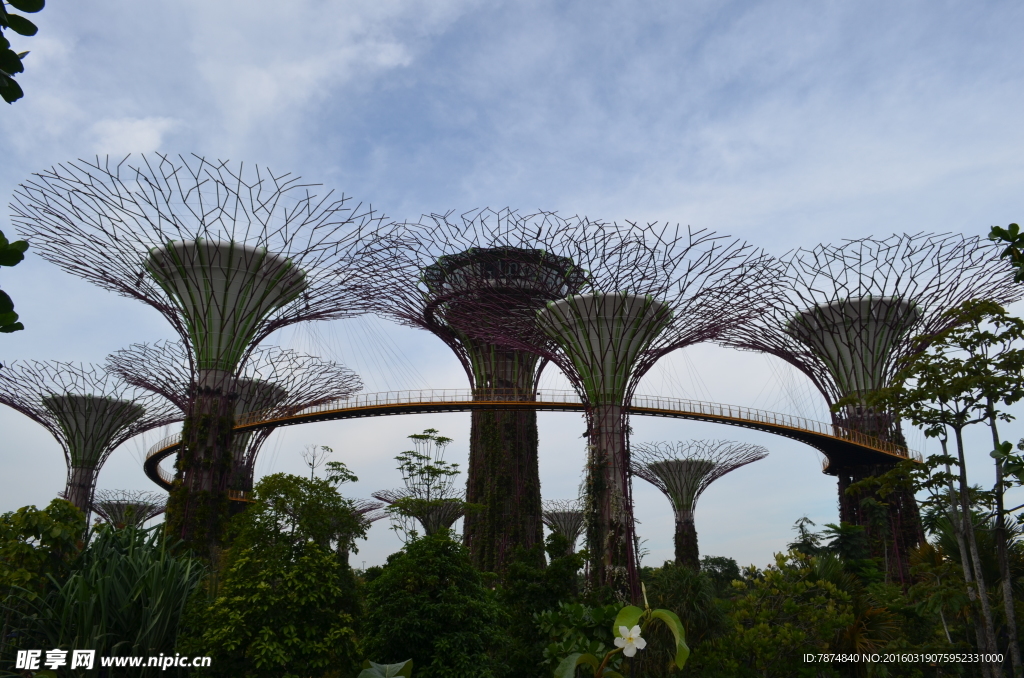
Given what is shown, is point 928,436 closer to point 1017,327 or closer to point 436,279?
point 1017,327

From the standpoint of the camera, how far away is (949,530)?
14.2m

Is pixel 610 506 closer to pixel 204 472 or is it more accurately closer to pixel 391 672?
pixel 204 472

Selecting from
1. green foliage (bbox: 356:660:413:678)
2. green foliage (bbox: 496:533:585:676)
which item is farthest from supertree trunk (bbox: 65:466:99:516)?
green foliage (bbox: 356:660:413:678)

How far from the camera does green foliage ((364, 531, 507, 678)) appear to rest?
1023 centimetres

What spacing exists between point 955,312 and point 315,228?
1845 centimetres

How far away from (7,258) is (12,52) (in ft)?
2.17

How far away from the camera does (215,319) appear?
80.6 feet

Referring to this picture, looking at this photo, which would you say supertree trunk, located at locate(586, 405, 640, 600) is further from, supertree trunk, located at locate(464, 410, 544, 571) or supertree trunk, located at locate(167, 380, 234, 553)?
supertree trunk, located at locate(167, 380, 234, 553)

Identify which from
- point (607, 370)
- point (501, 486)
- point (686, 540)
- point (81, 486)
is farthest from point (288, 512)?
point (686, 540)

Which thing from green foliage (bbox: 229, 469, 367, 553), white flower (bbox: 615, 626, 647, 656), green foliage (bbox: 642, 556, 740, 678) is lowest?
green foliage (bbox: 642, 556, 740, 678)

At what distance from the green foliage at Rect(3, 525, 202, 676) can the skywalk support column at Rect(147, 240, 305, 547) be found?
14160mm

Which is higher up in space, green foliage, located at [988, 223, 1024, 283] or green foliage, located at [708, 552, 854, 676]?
green foliage, located at [988, 223, 1024, 283]

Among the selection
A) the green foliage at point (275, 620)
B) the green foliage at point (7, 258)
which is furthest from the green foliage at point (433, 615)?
the green foliage at point (7, 258)

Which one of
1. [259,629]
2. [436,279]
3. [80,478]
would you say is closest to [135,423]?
[80,478]
